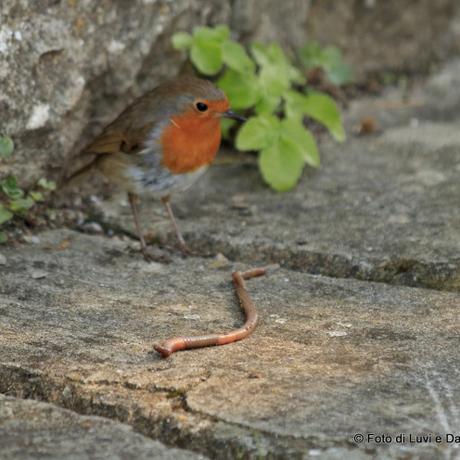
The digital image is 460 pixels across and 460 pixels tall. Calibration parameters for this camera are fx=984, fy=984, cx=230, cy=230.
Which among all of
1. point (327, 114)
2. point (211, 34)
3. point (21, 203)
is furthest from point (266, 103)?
point (21, 203)

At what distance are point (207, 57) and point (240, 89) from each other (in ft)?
0.82

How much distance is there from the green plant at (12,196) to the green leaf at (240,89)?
1091mm

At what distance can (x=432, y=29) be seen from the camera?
21.4ft

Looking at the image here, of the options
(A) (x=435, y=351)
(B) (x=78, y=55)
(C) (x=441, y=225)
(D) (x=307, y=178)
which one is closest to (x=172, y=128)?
(B) (x=78, y=55)

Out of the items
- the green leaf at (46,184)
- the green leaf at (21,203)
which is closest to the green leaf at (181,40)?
the green leaf at (46,184)

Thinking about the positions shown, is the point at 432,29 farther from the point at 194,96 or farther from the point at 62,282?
the point at 62,282

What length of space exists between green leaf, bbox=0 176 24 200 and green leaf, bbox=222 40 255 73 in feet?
4.23

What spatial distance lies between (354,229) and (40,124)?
140 centimetres

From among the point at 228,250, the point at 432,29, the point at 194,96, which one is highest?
the point at 432,29

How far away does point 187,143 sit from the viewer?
4363 millimetres

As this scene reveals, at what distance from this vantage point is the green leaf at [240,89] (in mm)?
4863

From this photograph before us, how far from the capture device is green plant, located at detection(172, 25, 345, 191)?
4707 mm

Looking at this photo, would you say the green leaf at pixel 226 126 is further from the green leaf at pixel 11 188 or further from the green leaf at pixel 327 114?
the green leaf at pixel 11 188

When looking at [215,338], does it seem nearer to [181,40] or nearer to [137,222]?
[137,222]
